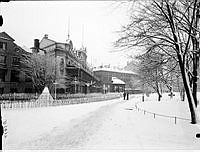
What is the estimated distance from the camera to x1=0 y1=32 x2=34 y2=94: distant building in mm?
35406

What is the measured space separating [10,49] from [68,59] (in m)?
14.6

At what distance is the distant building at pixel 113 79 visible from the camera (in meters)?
86.6

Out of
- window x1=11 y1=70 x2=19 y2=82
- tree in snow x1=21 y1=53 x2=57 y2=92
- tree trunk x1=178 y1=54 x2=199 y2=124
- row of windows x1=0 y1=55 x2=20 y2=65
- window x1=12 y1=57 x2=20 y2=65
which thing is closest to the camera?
tree trunk x1=178 y1=54 x2=199 y2=124

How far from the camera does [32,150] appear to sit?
805 centimetres

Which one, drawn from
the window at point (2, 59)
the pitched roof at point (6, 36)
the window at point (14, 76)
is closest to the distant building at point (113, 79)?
the window at point (14, 76)

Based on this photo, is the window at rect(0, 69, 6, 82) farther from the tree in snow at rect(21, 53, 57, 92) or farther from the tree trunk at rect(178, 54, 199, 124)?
the tree trunk at rect(178, 54, 199, 124)

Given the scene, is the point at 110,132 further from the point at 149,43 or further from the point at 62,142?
the point at 149,43

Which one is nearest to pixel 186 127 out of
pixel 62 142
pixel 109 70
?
pixel 62 142

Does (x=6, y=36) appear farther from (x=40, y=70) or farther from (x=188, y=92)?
(x=188, y=92)

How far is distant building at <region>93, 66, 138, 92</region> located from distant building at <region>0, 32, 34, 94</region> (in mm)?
41444

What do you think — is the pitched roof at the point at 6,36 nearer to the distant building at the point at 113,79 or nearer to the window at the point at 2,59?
the window at the point at 2,59

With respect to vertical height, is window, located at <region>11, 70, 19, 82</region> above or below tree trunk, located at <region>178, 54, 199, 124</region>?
above

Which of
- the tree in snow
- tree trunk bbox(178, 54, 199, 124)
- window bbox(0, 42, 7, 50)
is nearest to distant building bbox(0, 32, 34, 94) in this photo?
window bbox(0, 42, 7, 50)

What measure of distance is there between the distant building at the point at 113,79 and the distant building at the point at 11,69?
136ft
